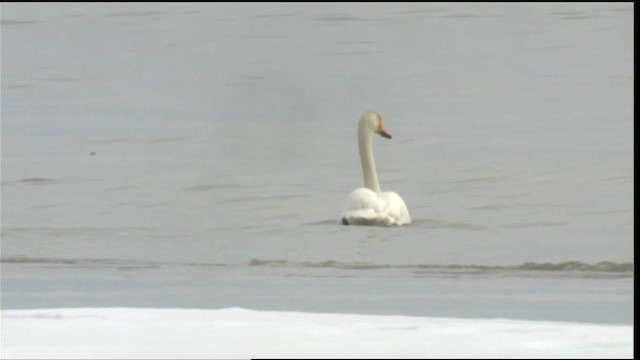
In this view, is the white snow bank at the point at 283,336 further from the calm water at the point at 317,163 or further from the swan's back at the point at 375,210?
the swan's back at the point at 375,210

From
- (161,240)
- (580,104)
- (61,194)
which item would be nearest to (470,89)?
(580,104)

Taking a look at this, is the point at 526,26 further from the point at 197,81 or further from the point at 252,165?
the point at 252,165

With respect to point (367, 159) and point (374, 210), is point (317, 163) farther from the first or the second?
point (374, 210)

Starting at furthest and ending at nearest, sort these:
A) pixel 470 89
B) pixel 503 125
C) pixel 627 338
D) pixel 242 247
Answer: pixel 470 89, pixel 503 125, pixel 242 247, pixel 627 338

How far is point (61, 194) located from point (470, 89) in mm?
6404

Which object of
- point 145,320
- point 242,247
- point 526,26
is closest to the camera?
point 145,320

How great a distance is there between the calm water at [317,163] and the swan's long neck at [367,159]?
208 mm

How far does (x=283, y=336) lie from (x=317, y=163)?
23.9 feet

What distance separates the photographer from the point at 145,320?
5.30 m

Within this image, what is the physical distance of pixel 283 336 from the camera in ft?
16.2

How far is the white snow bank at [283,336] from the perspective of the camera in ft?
15.4

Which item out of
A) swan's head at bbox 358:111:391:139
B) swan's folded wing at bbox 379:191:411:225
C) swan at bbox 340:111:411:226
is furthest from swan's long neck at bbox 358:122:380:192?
swan's folded wing at bbox 379:191:411:225

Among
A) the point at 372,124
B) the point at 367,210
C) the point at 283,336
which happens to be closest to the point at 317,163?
the point at 372,124

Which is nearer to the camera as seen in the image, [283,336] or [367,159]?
[283,336]
